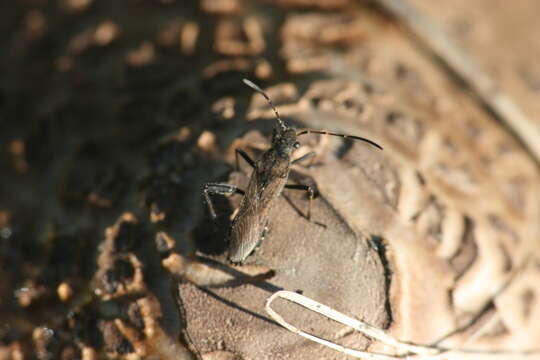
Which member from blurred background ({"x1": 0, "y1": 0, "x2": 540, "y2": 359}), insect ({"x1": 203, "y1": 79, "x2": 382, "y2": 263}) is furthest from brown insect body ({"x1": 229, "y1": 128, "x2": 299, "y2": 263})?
blurred background ({"x1": 0, "y1": 0, "x2": 540, "y2": 359})

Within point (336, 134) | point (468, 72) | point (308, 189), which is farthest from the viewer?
point (468, 72)

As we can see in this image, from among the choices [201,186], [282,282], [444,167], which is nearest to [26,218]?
[201,186]

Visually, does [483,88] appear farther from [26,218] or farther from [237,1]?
[26,218]

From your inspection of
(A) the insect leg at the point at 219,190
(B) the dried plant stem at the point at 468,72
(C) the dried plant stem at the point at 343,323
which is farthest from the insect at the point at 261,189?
(B) the dried plant stem at the point at 468,72

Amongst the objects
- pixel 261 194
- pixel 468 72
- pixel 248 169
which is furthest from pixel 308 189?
pixel 468 72

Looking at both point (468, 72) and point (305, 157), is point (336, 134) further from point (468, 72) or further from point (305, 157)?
point (468, 72)

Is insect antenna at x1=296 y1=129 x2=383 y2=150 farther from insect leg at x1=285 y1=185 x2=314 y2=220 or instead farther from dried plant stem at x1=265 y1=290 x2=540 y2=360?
dried plant stem at x1=265 y1=290 x2=540 y2=360

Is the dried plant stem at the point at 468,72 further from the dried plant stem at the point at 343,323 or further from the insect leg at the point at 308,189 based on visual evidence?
the dried plant stem at the point at 343,323

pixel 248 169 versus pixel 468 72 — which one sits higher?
pixel 468 72
